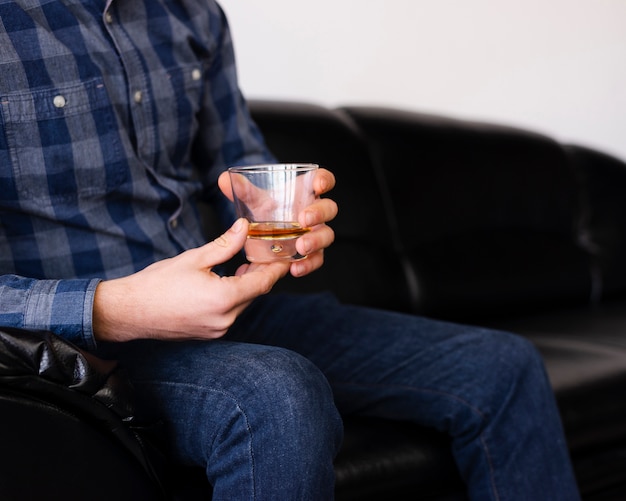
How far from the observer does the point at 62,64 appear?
1167 millimetres

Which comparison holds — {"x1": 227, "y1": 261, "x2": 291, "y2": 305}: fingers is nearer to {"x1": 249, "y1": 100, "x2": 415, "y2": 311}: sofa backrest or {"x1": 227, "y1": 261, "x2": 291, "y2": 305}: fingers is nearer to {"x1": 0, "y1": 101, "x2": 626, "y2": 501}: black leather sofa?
{"x1": 0, "y1": 101, "x2": 626, "y2": 501}: black leather sofa

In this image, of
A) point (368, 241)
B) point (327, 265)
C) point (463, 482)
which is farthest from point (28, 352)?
point (368, 241)

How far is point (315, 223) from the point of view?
1074 millimetres

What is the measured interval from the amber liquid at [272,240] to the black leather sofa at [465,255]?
0.74 feet

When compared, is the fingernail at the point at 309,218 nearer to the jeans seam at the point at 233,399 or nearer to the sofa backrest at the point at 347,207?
the jeans seam at the point at 233,399

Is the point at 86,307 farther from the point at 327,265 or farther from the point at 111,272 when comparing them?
the point at 327,265

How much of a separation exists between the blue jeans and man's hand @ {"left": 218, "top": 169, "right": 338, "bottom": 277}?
131 mm

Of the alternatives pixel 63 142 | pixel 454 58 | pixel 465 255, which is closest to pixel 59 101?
pixel 63 142

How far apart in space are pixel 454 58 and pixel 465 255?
2.30 ft

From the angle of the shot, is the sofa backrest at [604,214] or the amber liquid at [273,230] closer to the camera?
the amber liquid at [273,230]

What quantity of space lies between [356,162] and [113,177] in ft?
3.19

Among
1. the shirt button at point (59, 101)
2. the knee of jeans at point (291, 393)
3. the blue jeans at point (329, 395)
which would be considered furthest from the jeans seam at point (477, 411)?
the shirt button at point (59, 101)

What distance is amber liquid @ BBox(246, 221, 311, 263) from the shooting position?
1062 millimetres

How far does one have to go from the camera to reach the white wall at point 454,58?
88.2 inches
